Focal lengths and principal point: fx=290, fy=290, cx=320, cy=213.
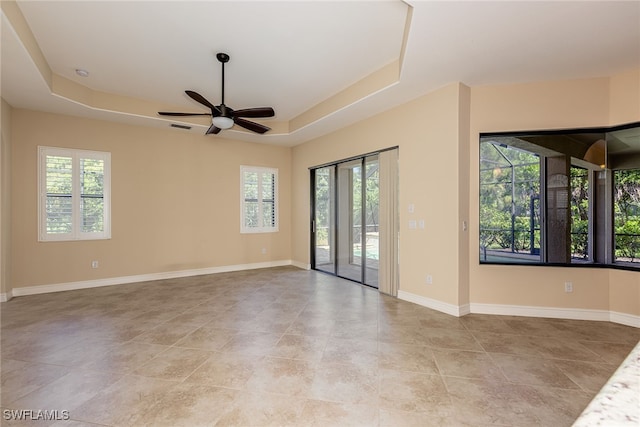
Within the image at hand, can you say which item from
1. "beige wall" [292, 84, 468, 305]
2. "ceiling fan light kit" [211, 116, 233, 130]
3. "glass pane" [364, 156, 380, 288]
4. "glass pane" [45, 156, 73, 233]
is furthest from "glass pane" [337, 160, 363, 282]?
"glass pane" [45, 156, 73, 233]

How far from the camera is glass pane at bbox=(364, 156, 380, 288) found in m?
5.08

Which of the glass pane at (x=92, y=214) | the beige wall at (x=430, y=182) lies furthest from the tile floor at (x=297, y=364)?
the glass pane at (x=92, y=214)

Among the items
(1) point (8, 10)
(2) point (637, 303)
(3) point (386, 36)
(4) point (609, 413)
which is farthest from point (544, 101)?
(1) point (8, 10)

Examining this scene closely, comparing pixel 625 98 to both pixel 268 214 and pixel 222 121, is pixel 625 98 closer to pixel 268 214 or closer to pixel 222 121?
pixel 222 121

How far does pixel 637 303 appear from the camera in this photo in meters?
3.35

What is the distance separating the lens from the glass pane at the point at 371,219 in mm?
5082

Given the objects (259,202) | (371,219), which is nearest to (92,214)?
(259,202)

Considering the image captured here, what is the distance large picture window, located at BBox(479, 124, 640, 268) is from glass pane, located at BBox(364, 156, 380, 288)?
1.70 m

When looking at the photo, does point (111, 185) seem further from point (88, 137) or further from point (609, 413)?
point (609, 413)

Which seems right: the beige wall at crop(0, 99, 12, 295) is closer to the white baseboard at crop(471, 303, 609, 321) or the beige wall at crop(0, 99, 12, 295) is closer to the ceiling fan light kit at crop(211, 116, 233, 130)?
the ceiling fan light kit at crop(211, 116, 233, 130)

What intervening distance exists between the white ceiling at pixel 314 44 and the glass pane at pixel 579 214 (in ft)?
4.01

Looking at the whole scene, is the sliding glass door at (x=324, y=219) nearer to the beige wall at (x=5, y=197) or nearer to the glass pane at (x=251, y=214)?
the glass pane at (x=251, y=214)

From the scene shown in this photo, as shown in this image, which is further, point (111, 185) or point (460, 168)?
point (111, 185)

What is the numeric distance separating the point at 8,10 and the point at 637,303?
23.1 feet
